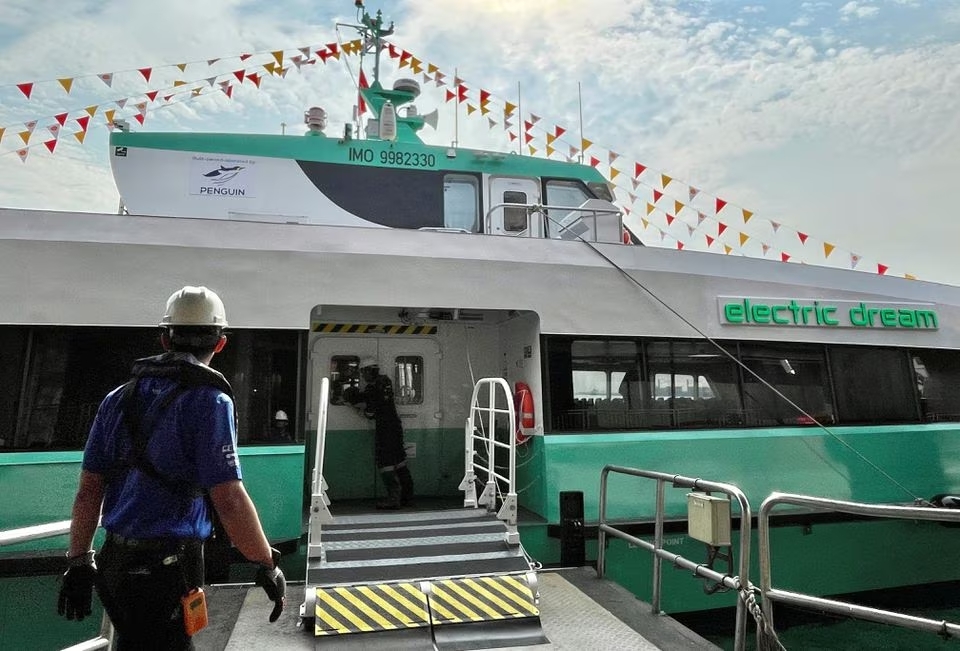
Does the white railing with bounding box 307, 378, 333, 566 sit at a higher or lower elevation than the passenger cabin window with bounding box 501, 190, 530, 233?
lower

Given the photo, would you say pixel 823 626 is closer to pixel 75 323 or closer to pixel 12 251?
pixel 75 323

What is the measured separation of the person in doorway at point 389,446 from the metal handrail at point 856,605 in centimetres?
316

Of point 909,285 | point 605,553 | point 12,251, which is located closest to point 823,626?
point 605,553

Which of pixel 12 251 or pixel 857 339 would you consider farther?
pixel 857 339

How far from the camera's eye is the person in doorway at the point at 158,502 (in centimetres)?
192

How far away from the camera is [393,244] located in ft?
16.3

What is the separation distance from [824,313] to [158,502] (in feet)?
18.8

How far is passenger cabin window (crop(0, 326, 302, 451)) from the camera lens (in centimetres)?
418

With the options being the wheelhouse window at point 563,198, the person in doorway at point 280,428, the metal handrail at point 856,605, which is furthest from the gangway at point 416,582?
the wheelhouse window at point 563,198

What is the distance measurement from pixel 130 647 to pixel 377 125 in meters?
6.56

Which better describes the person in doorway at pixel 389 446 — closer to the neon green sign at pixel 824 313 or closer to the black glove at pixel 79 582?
the neon green sign at pixel 824 313

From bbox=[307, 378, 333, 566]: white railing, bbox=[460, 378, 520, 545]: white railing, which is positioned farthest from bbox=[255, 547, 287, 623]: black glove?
bbox=[460, 378, 520, 545]: white railing

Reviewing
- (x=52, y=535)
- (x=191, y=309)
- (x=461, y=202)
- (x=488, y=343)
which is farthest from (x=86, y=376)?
(x=461, y=202)

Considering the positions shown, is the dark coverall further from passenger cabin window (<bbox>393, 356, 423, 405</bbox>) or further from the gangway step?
the gangway step
